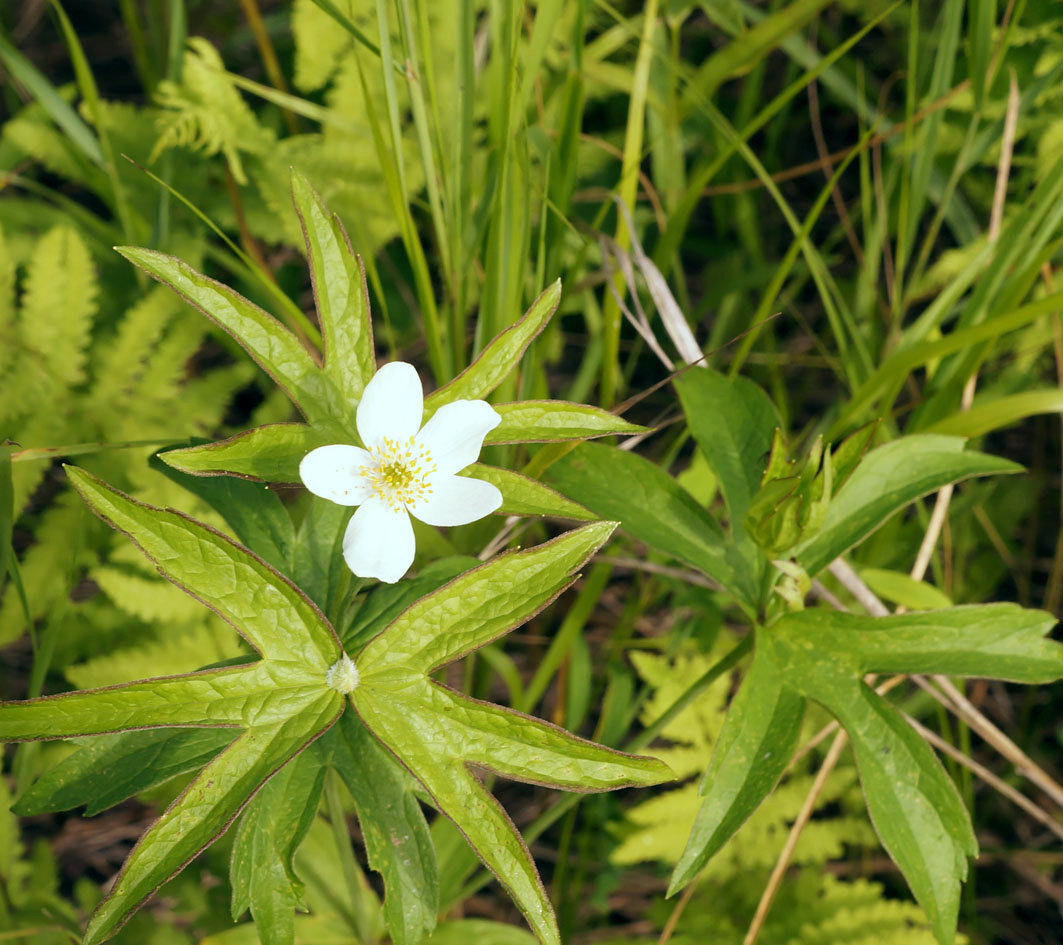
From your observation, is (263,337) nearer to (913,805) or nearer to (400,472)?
(400,472)

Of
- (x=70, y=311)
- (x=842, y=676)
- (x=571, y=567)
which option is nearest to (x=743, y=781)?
(x=842, y=676)

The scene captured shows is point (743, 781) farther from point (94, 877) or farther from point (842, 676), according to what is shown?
point (94, 877)

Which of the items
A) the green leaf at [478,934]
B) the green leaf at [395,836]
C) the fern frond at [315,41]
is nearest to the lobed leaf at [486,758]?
the green leaf at [395,836]

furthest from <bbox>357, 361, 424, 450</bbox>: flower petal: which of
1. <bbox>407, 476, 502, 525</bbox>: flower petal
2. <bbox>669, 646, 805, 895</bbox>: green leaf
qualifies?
<bbox>669, 646, 805, 895</bbox>: green leaf

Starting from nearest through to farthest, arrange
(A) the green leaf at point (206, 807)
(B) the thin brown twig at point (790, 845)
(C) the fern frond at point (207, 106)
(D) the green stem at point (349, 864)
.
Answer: (A) the green leaf at point (206, 807)
(D) the green stem at point (349, 864)
(B) the thin brown twig at point (790, 845)
(C) the fern frond at point (207, 106)

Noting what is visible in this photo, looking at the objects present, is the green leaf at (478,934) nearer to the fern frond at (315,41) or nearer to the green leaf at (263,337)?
the green leaf at (263,337)

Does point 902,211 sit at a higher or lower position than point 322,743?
higher

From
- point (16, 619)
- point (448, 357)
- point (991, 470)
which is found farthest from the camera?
point (16, 619)

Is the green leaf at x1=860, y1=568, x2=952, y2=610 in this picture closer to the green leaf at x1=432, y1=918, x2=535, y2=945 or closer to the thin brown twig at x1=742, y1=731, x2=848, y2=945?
the thin brown twig at x1=742, y1=731, x2=848, y2=945
